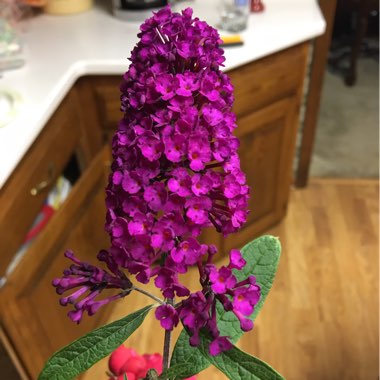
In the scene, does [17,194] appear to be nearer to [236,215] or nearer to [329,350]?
[236,215]

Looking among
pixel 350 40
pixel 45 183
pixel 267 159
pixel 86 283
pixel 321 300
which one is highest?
pixel 86 283

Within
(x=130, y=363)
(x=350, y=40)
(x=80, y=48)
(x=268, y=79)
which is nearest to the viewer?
(x=130, y=363)

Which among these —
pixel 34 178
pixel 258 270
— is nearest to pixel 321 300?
pixel 34 178

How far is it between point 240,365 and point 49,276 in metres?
0.89

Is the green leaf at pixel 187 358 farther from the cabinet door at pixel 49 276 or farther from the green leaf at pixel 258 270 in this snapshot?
the cabinet door at pixel 49 276

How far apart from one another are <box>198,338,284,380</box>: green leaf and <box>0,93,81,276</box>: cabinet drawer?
0.74 m

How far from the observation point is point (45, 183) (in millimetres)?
1304

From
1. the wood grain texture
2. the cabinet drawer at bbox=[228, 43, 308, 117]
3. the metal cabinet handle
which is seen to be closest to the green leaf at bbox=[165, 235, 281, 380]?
the metal cabinet handle

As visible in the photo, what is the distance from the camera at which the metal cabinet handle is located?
1247mm

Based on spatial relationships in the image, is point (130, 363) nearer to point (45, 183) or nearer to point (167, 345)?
point (167, 345)

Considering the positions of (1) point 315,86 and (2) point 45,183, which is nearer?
(2) point 45,183

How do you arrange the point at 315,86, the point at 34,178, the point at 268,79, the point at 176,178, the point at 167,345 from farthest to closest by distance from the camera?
the point at 315,86 < the point at 268,79 < the point at 34,178 < the point at 167,345 < the point at 176,178

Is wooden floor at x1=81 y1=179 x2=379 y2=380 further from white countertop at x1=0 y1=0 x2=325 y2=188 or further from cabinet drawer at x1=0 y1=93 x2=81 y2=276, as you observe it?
white countertop at x1=0 y1=0 x2=325 y2=188

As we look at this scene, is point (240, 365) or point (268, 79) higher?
point (240, 365)
